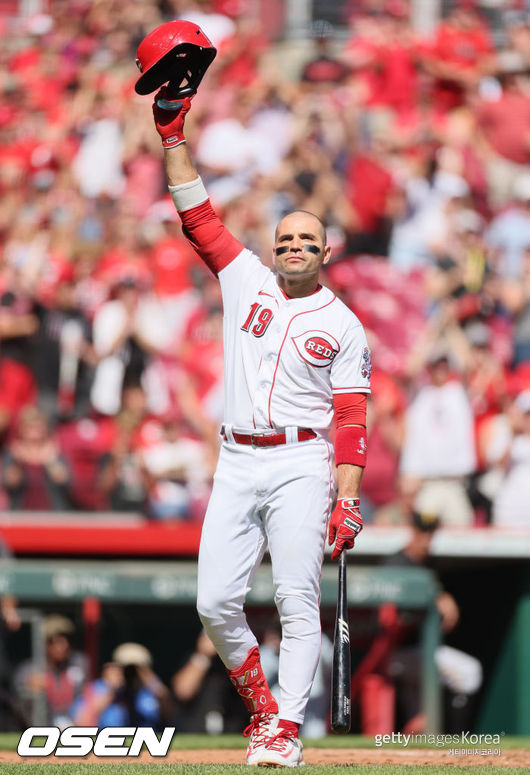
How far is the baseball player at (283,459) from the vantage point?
4.89 metres

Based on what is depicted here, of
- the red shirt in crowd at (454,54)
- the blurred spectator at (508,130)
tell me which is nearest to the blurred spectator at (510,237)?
the blurred spectator at (508,130)

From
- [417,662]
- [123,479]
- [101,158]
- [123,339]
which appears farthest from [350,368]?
[101,158]

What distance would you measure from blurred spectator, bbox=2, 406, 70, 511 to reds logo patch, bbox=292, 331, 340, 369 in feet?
14.1

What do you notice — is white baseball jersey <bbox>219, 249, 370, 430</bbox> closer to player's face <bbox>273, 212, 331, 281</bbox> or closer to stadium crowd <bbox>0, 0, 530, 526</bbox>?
player's face <bbox>273, 212, 331, 281</bbox>

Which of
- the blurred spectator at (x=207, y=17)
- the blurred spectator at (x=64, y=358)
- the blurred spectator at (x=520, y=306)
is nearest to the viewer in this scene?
the blurred spectator at (x=64, y=358)

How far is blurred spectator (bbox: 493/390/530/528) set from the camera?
891 centimetres

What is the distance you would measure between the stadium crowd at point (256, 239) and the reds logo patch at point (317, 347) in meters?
4.01

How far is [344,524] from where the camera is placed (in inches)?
190

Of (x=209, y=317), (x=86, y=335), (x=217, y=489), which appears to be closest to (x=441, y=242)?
(x=209, y=317)

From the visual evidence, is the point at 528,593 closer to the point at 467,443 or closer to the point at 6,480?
the point at 467,443

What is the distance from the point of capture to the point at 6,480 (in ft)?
29.2

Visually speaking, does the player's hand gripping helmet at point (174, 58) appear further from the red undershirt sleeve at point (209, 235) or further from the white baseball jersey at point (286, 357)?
the white baseball jersey at point (286, 357)

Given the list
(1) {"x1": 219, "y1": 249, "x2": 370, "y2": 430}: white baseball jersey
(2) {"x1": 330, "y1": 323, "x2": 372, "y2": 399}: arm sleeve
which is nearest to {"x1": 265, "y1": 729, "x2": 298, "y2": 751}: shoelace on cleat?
(1) {"x1": 219, "y1": 249, "x2": 370, "y2": 430}: white baseball jersey

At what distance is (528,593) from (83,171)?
5.87 m
